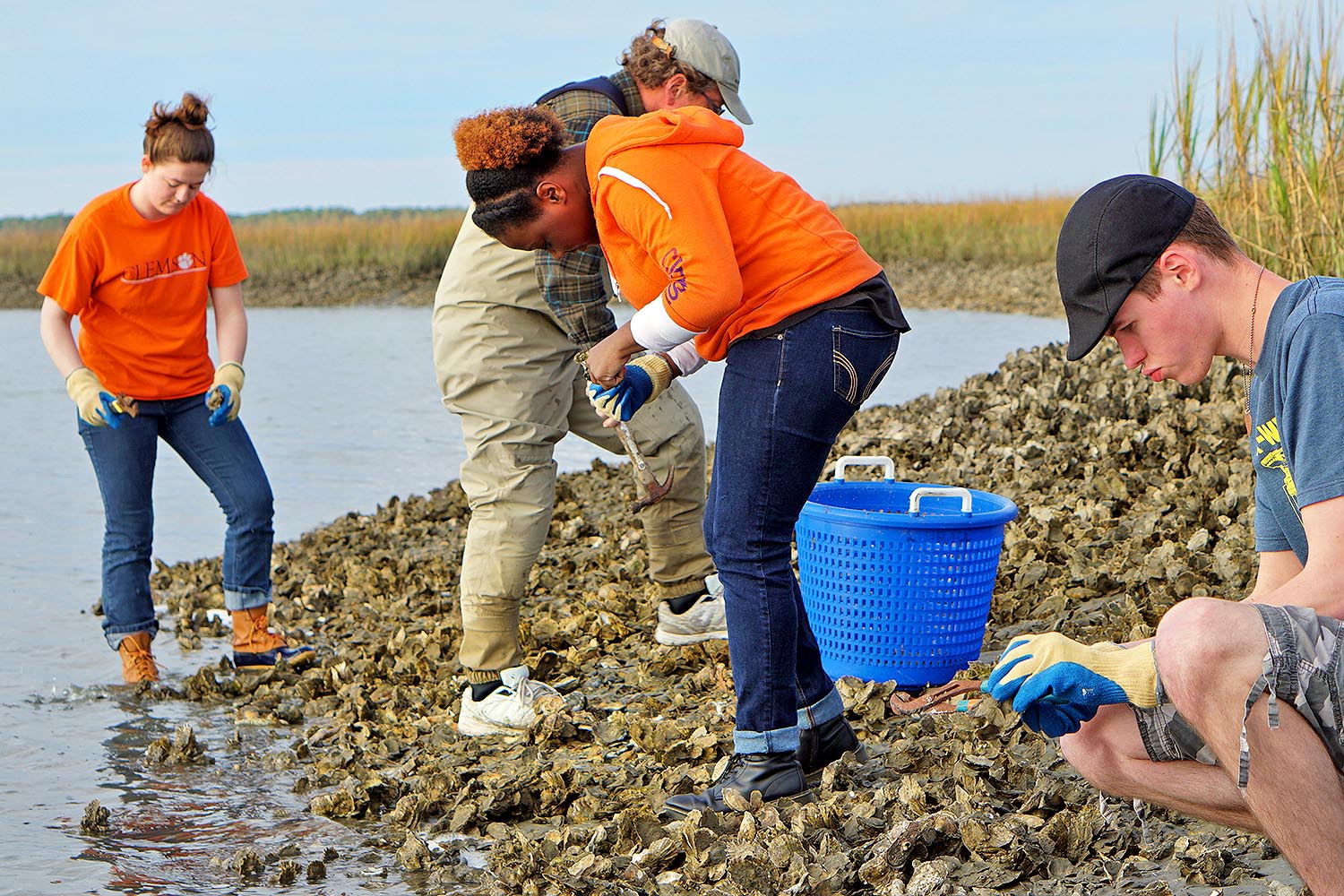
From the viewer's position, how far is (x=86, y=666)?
18.4 ft

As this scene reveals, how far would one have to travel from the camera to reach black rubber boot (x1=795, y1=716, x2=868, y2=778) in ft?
10.9

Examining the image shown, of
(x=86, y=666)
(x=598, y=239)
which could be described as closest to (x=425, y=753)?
(x=598, y=239)

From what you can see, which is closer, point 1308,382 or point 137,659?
point 1308,382

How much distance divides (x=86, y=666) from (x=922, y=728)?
3.92 m

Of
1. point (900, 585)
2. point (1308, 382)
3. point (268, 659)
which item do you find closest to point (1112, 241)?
point (1308, 382)

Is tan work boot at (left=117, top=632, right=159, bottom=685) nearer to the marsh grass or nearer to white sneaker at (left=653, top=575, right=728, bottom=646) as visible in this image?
white sneaker at (left=653, top=575, right=728, bottom=646)

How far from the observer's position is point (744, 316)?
121 inches

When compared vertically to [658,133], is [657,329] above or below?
below

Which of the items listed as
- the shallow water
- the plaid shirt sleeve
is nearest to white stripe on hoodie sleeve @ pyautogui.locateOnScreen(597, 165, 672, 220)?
the plaid shirt sleeve

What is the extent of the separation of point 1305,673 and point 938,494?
2061mm

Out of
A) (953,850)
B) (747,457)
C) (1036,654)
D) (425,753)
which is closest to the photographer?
(1036,654)

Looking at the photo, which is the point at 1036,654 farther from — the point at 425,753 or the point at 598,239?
the point at 425,753

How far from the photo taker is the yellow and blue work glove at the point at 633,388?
10.7 ft

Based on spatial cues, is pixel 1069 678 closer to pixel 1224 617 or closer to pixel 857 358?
pixel 1224 617
